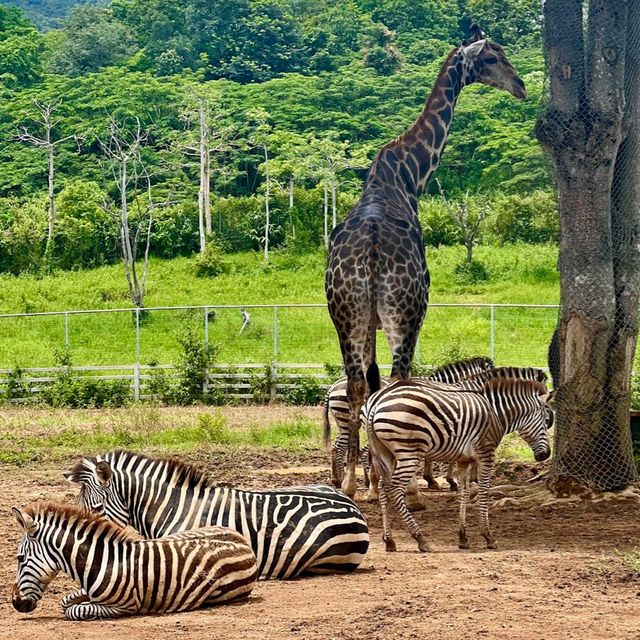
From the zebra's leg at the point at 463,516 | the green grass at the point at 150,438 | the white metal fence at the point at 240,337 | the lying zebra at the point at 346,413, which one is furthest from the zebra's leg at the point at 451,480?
the white metal fence at the point at 240,337

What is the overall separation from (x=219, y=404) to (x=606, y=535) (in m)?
14.1

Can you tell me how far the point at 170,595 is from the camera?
6.55m

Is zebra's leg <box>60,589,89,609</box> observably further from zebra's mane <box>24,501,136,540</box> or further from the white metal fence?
the white metal fence

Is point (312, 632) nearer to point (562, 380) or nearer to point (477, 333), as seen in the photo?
point (562, 380)

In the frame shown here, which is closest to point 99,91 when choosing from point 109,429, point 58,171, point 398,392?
point 58,171

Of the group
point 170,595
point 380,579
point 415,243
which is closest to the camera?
point 170,595

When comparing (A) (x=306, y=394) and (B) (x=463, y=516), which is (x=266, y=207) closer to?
(A) (x=306, y=394)

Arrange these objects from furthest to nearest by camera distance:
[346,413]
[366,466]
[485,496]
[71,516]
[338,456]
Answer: [346,413] < [366,466] < [338,456] < [485,496] < [71,516]

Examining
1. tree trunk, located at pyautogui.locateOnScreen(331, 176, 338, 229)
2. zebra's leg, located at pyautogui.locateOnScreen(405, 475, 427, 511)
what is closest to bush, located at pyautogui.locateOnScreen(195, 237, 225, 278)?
tree trunk, located at pyautogui.locateOnScreen(331, 176, 338, 229)

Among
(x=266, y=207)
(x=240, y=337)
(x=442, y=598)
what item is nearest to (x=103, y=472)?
(x=442, y=598)

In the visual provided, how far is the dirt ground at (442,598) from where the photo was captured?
5910 millimetres

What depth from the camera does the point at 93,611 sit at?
6461 millimetres

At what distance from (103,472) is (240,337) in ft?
74.4

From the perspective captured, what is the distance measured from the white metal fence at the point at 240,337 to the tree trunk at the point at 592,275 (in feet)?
48.3
